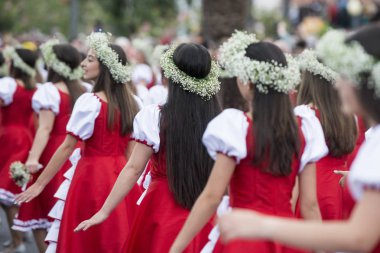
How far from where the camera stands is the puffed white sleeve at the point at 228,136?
4.07 meters

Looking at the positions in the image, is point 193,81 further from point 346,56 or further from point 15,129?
point 15,129

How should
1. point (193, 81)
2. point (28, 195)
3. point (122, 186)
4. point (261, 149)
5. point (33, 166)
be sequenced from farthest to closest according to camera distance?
point (33, 166), point (28, 195), point (193, 81), point (122, 186), point (261, 149)

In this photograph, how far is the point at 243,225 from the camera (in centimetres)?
304

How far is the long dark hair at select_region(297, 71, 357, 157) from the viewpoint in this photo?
6266 millimetres

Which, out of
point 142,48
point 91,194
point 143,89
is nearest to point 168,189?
point 91,194

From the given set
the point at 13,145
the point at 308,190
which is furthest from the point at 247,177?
the point at 13,145

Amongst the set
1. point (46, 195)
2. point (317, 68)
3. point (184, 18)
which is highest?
point (184, 18)

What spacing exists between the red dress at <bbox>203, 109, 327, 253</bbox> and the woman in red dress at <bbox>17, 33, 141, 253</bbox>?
7.20ft

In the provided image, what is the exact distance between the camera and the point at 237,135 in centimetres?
412

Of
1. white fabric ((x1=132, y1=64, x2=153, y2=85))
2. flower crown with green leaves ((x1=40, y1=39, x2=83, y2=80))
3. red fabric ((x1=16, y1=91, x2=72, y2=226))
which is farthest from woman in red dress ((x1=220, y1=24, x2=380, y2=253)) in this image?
white fabric ((x1=132, y1=64, x2=153, y2=85))

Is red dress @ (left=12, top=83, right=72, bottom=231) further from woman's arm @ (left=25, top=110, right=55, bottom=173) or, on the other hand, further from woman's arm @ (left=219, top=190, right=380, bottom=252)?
woman's arm @ (left=219, top=190, right=380, bottom=252)

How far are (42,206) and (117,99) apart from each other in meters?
2.11

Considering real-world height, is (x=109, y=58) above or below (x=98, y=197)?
above

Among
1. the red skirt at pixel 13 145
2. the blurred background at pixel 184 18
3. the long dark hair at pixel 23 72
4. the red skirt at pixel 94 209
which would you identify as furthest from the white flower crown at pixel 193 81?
the blurred background at pixel 184 18
